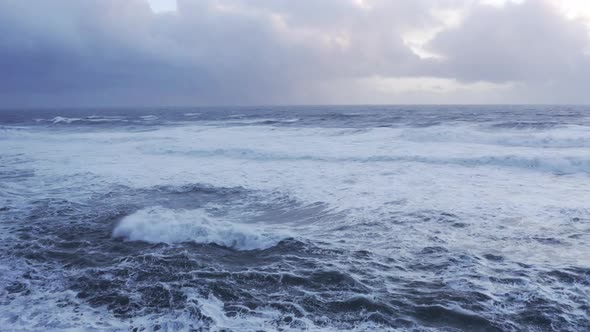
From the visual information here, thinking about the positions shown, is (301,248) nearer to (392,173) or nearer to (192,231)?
(192,231)

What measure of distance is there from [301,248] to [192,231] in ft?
8.22

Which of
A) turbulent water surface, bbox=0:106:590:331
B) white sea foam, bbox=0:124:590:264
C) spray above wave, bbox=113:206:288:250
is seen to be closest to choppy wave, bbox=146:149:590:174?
white sea foam, bbox=0:124:590:264

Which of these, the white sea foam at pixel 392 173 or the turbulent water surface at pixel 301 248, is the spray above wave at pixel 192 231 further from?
the white sea foam at pixel 392 173

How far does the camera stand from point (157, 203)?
1149cm

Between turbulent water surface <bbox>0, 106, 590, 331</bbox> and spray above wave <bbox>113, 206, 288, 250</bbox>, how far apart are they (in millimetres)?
43

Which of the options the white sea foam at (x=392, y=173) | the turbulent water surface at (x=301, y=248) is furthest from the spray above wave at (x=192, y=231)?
the white sea foam at (x=392, y=173)

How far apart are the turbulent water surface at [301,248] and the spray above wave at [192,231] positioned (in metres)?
0.04

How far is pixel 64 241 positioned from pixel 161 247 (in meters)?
2.09

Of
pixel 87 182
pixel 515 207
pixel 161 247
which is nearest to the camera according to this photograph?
pixel 161 247

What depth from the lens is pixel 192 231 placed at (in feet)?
28.7

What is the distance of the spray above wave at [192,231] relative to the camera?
8.26 metres

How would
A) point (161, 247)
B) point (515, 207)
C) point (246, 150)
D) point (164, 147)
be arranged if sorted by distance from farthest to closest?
point (164, 147), point (246, 150), point (515, 207), point (161, 247)

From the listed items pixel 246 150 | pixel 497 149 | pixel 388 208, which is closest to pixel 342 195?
pixel 388 208

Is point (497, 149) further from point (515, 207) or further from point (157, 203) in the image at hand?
point (157, 203)
